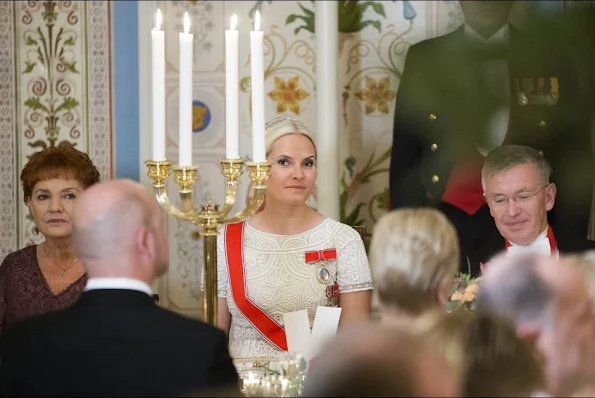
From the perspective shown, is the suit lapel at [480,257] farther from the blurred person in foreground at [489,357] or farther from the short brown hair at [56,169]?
the blurred person in foreground at [489,357]

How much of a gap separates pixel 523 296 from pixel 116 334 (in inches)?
21.0

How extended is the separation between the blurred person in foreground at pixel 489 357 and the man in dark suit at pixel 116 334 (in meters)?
0.40

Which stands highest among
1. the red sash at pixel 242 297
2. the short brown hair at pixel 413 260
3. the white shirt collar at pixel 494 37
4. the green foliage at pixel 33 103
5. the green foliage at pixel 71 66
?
the white shirt collar at pixel 494 37

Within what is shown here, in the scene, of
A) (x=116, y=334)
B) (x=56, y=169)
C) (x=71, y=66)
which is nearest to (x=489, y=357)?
(x=116, y=334)

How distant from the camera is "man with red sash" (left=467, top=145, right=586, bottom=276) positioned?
2.23m

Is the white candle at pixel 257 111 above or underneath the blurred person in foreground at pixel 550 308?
above

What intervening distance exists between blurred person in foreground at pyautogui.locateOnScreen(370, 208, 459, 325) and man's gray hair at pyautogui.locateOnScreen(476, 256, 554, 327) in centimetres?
11

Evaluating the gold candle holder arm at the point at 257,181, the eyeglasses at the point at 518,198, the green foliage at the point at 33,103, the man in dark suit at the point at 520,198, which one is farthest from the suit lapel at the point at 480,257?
the green foliage at the point at 33,103

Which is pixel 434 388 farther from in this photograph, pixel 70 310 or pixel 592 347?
pixel 70 310

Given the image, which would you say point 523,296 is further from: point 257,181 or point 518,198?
point 518,198

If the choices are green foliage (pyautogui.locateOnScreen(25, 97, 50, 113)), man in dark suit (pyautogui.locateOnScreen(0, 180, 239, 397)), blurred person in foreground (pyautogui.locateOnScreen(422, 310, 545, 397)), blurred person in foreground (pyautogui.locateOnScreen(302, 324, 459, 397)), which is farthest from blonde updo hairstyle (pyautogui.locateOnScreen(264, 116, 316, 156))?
blurred person in foreground (pyautogui.locateOnScreen(302, 324, 459, 397))

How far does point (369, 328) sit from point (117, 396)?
19.9 inches

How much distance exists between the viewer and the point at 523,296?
4.15ft

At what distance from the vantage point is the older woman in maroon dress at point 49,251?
230cm
